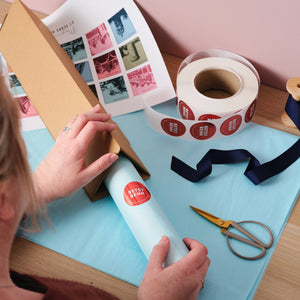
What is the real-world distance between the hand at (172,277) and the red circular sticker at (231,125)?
10.8 inches

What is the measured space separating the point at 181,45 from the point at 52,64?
310 mm

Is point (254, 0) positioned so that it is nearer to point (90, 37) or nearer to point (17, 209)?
point (90, 37)

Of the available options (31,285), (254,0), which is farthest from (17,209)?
(254,0)

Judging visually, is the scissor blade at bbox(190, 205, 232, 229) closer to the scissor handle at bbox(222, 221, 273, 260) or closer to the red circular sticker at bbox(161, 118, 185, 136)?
the scissor handle at bbox(222, 221, 273, 260)

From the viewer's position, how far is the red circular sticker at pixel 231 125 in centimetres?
79

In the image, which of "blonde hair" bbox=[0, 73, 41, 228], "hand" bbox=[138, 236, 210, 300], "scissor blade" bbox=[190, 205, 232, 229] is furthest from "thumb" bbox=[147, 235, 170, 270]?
"blonde hair" bbox=[0, 73, 41, 228]

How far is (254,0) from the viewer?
2.54 feet

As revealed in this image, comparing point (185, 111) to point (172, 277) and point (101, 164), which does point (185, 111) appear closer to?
point (101, 164)

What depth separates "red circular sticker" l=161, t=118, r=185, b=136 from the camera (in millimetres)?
806

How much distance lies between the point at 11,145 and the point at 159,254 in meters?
0.28

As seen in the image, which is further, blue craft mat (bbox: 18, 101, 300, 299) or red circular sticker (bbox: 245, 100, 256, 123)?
red circular sticker (bbox: 245, 100, 256, 123)

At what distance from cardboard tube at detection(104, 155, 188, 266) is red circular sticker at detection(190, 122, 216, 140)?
0.54ft

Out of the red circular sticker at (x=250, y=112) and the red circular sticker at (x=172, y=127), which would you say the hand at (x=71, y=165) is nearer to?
the red circular sticker at (x=172, y=127)

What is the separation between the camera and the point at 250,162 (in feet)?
2.53
